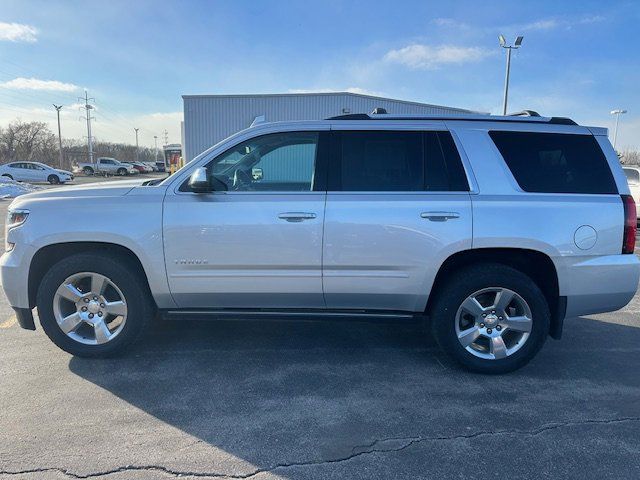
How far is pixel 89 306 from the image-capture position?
3.79 m

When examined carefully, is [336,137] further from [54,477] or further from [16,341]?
[16,341]

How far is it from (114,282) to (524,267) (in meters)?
3.32

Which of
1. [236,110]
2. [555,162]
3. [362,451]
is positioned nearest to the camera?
[362,451]

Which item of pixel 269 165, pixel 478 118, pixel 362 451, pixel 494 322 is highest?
pixel 478 118

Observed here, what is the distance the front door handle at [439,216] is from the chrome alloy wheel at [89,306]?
8.18 feet

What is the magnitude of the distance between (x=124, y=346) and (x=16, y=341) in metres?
1.25

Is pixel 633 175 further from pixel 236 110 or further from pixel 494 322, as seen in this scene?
pixel 236 110

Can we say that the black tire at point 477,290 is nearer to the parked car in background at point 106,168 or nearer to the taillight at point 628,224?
the taillight at point 628,224

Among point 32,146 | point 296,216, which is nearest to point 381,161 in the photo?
point 296,216

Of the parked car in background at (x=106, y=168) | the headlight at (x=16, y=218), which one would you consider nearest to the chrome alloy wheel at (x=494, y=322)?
the headlight at (x=16, y=218)

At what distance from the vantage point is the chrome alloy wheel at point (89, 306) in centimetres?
373

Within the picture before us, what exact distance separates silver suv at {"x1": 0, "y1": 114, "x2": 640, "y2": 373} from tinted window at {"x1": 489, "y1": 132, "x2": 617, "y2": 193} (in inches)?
0.4

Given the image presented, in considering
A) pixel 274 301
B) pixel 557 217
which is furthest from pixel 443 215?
pixel 274 301

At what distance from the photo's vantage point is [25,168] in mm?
31734
